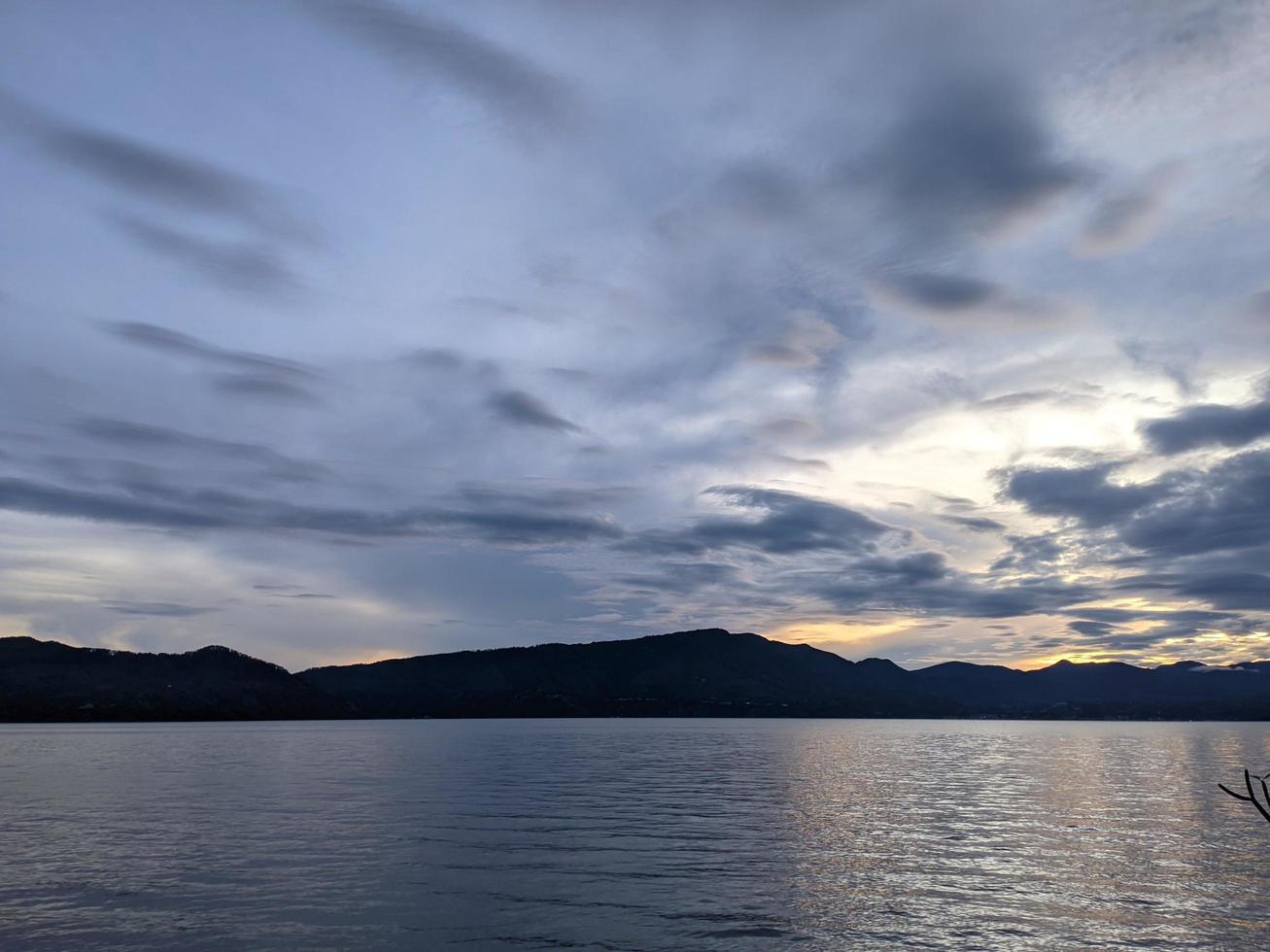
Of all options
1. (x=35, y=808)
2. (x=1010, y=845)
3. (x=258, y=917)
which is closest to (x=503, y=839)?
(x=258, y=917)

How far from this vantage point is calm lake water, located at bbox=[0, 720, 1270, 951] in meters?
36.6

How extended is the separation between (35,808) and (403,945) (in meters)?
62.5

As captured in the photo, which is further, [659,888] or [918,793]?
[918,793]

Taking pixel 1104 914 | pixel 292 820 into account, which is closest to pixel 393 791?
pixel 292 820

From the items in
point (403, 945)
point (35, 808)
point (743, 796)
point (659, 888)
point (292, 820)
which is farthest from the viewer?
point (743, 796)

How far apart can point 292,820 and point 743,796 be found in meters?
44.1

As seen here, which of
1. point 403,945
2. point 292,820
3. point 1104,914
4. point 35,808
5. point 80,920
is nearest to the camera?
point 403,945

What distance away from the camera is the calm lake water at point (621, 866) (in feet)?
120

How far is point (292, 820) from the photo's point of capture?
69188 millimetres

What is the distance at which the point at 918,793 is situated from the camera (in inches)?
3792

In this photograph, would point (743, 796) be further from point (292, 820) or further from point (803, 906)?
point (803, 906)

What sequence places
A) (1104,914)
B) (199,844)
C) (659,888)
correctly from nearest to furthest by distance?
(1104,914) < (659,888) < (199,844)

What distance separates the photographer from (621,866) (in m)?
49.8

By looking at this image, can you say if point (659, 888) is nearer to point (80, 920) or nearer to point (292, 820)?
point (80, 920)
